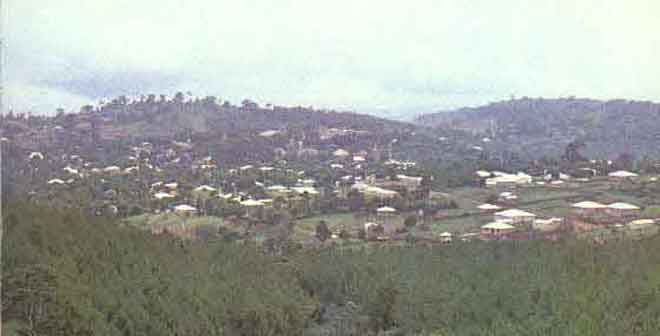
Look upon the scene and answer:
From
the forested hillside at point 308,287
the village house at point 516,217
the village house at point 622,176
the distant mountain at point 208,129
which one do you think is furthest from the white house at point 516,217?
the distant mountain at point 208,129

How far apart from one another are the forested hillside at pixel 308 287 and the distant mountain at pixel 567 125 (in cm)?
7020

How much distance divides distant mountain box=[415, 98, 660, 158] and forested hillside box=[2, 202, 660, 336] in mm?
70199

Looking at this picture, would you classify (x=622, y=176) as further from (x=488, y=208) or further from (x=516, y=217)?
(x=516, y=217)

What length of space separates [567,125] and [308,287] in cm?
10139

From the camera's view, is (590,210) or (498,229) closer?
(498,229)

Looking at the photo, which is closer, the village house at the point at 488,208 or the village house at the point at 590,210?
the village house at the point at 590,210

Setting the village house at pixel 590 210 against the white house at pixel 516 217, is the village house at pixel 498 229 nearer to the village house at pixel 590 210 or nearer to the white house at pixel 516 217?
the white house at pixel 516 217

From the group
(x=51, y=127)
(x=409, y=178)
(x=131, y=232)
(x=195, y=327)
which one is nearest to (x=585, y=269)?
(x=195, y=327)

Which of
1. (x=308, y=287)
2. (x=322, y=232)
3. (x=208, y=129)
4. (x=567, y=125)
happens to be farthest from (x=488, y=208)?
(x=567, y=125)

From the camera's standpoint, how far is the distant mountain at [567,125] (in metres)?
105

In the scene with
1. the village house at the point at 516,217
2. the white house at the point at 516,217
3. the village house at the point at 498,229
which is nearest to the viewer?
the village house at the point at 498,229

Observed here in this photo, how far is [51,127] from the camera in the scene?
96.2 metres

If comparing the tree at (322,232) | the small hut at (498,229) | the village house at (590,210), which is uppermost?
A: the village house at (590,210)

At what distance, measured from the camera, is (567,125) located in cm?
12838
